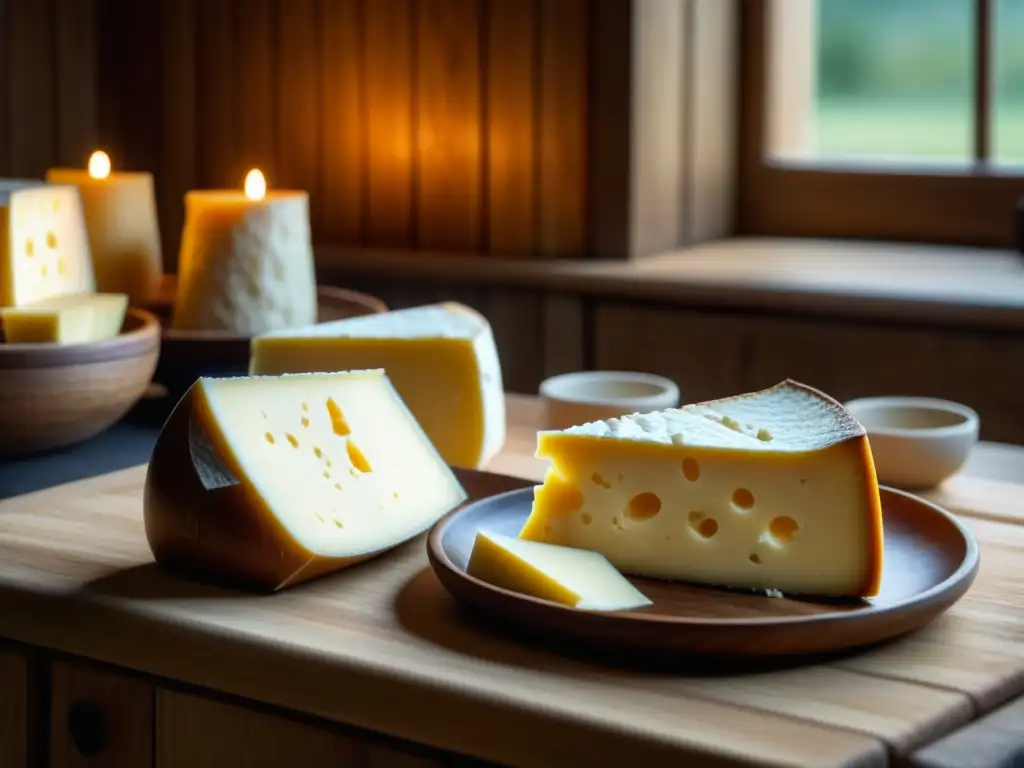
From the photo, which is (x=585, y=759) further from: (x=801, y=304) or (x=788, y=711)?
(x=801, y=304)

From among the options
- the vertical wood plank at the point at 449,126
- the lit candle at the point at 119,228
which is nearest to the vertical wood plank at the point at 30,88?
the vertical wood plank at the point at 449,126

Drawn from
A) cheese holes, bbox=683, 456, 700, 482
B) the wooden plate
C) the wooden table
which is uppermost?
cheese holes, bbox=683, 456, 700, 482

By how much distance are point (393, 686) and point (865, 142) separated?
1.99m

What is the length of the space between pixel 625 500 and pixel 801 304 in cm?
124

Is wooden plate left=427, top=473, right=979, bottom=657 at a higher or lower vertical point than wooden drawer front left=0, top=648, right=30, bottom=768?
higher

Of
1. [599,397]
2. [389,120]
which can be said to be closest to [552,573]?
[599,397]

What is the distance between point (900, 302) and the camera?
2.06 m

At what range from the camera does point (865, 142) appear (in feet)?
8.59

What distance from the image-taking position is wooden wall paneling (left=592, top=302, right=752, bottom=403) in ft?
7.34

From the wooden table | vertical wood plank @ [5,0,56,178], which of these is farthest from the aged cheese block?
vertical wood plank @ [5,0,56,178]

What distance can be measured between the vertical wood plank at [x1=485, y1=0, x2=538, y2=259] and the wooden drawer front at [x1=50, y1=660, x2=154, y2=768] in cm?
163

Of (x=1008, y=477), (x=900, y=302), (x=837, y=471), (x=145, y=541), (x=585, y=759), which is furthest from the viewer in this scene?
(x=900, y=302)

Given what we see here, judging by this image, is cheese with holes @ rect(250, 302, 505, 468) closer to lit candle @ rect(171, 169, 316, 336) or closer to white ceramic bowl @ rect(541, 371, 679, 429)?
white ceramic bowl @ rect(541, 371, 679, 429)

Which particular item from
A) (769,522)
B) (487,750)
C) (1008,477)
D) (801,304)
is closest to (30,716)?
(487,750)
